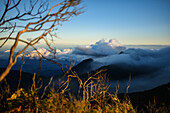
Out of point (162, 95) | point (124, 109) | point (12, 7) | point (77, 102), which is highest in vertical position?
point (12, 7)

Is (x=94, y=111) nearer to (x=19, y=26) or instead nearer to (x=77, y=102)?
(x=77, y=102)

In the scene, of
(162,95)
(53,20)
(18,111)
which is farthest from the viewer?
(162,95)

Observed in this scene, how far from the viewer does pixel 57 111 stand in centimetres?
381

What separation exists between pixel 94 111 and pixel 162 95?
17251 centimetres

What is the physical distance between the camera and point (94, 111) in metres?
4.55

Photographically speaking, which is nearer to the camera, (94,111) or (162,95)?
(94,111)

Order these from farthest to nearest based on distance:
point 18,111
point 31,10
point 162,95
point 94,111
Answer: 1. point 162,95
2. point 94,111
3. point 31,10
4. point 18,111

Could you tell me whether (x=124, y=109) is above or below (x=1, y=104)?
below

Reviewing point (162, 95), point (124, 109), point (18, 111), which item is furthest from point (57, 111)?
point (162, 95)

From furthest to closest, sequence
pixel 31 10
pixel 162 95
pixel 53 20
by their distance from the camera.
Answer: pixel 162 95 → pixel 31 10 → pixel 53 20

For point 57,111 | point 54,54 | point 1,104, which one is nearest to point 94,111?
point 57,111

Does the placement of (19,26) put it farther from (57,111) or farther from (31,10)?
(57,111)

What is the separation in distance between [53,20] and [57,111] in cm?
281

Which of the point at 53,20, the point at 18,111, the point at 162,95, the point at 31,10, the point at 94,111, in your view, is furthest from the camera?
the point at 162,95
